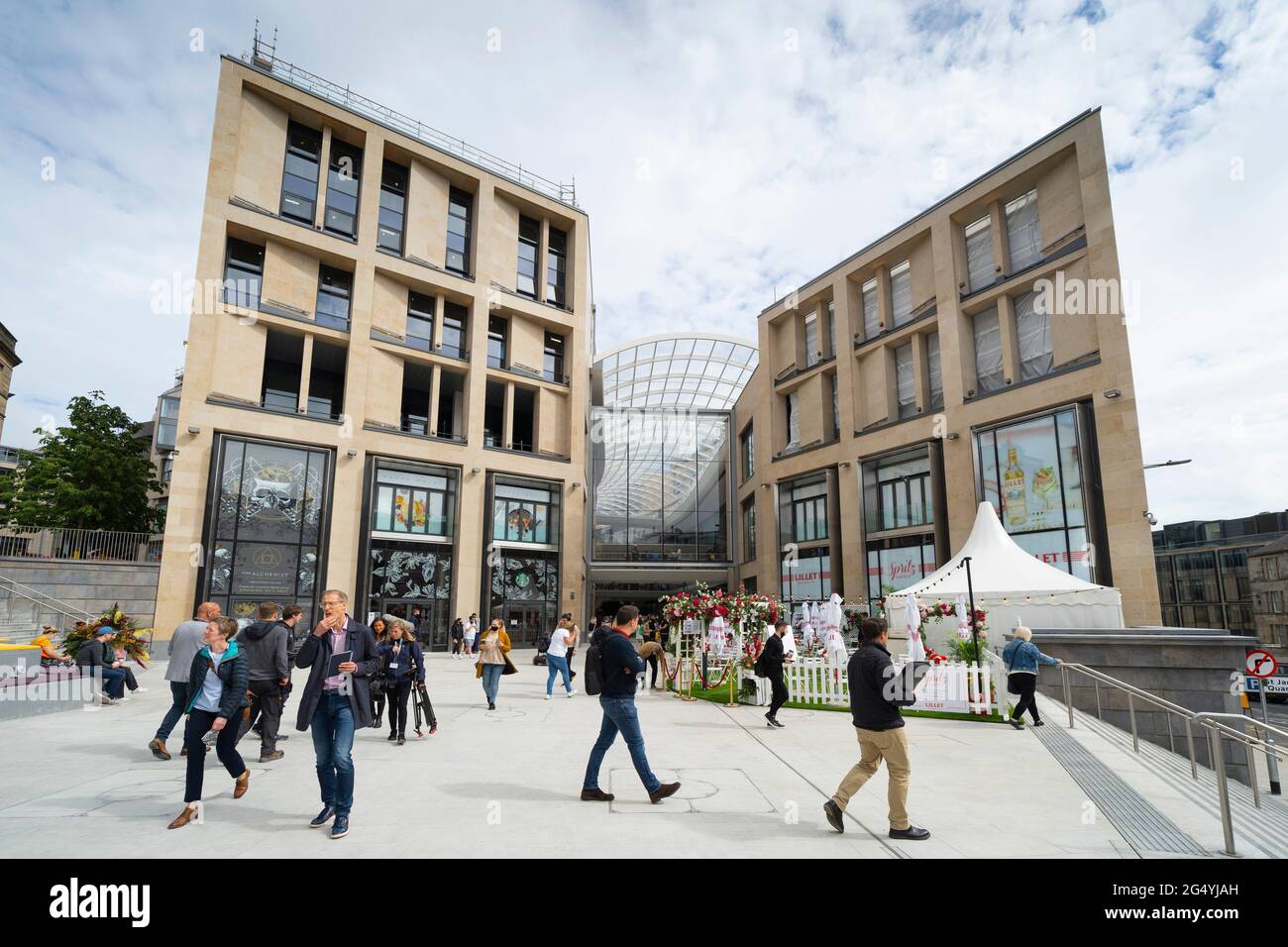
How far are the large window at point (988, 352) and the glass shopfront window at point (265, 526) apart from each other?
27063mm

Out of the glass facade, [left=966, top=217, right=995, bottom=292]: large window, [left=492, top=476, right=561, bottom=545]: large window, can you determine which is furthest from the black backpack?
the glass facade

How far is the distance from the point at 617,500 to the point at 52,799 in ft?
130

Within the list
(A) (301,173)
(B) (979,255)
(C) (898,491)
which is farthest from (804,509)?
(A) (301,173)

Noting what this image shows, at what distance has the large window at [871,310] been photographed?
33.8 m

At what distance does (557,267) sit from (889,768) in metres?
35.0

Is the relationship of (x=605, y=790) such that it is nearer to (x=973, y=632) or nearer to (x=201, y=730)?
(x=201, y=730)

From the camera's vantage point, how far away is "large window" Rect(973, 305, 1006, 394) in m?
27.8

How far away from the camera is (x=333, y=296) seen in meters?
29.3

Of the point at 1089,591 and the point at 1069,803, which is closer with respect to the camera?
the point at 1069,803

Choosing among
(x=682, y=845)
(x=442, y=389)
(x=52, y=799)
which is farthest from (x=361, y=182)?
(x=682, y=845)

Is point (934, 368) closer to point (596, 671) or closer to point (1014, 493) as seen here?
point (1014, 493)

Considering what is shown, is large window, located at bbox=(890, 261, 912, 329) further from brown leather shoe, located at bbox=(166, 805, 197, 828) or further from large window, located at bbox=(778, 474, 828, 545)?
brown leather shoe, located at bbox=(166, 805, 197, 828)

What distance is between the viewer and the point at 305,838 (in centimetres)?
500

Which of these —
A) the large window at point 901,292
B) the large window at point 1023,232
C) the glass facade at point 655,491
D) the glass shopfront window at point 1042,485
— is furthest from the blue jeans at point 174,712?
the glass facade at point 655,491
